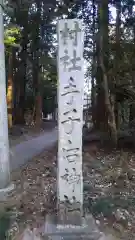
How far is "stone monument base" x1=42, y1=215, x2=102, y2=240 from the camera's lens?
438 cm

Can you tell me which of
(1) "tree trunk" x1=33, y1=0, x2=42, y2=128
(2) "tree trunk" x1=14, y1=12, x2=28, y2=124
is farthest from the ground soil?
(2) "tree trunk" x1=14, y1=12, x2=28, y2=124

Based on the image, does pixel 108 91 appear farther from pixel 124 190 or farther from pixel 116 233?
pixel 116 233

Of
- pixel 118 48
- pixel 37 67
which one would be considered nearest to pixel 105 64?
pixel 118 48

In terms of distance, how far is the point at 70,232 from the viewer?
14.5ft

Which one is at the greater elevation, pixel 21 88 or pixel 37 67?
pixel 37 67

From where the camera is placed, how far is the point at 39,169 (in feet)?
29.3

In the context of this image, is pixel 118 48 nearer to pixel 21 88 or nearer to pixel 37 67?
pixel 37 67

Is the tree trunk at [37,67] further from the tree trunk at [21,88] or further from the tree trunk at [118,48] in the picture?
the tree trunk at [118,48]

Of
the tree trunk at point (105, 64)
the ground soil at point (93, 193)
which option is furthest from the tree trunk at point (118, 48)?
the ground soil at point (93, 193)

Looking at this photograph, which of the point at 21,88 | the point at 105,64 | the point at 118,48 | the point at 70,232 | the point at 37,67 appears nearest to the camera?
the point at 70,232

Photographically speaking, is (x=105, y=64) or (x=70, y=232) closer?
(x=70, y=232)

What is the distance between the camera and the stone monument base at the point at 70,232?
4.38 meters

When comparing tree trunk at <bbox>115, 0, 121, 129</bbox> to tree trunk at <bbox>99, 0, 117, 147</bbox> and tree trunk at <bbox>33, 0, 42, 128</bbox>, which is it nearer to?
tree trunk at <bbox>99, 0, 117, 147</bbox>

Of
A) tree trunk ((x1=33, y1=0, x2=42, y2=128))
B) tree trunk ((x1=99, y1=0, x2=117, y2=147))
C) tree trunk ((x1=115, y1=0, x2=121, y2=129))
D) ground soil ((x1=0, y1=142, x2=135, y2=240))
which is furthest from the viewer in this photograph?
tree trunk ((x1=33, y1=0, x2=42, y2=128))
